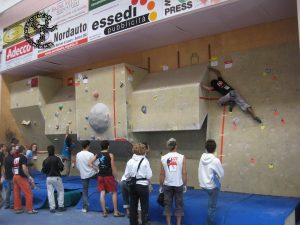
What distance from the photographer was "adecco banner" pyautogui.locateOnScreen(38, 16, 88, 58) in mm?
6711

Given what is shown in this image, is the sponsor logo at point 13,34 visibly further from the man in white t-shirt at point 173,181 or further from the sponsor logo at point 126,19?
the man in white t-shirt at point 173,181

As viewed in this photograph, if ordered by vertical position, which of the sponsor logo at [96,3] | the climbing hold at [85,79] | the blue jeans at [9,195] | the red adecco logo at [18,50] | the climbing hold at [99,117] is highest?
the sponsor logo at [96,3]

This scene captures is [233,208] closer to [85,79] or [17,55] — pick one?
[85,79]

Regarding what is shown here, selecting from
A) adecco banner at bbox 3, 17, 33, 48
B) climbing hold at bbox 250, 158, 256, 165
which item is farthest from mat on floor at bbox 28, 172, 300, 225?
adecco banner at bbox 3, 17, 33, 48

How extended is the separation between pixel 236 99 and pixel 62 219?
353cm

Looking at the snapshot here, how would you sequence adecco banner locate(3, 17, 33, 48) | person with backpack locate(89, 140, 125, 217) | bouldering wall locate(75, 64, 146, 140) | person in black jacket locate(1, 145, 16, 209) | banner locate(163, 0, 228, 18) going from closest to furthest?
banner locate(163, 0, 228, 18)
person with backpack locate(89, 140, 125, 217)
person in black jacket locate(1, 145, 16, 209)
bouldering wall locate(75, 64, 146, 140)
adecco banner locate(3, 17, 33, 48)

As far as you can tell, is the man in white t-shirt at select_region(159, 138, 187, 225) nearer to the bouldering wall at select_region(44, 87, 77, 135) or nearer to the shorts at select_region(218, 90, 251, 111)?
the shorts at select_region(218, 90, 251, 111)

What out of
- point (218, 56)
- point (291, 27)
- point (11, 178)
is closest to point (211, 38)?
point (218, 56)

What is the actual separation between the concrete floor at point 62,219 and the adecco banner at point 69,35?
11.1ft

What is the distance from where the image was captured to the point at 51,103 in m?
8.58

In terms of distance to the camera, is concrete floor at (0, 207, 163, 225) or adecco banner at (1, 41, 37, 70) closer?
concrete floor at (0, 207, 163, 225)

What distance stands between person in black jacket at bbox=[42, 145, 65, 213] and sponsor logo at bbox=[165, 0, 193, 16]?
313 centimetres

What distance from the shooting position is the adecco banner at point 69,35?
6711 millimetres

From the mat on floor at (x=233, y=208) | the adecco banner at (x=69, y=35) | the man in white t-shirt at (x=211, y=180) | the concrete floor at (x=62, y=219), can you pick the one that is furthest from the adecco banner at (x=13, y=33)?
the man in white t-shirt at (x=211, y=180)
